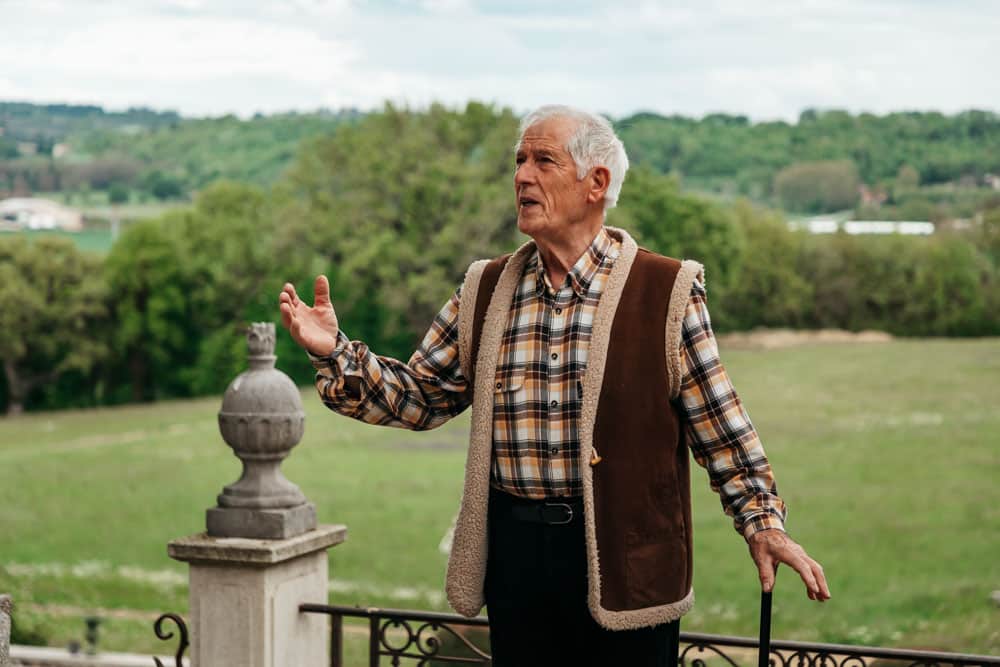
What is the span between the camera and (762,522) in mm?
2451

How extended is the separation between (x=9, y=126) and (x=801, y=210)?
36.8 metres

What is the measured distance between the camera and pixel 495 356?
253 centimetres

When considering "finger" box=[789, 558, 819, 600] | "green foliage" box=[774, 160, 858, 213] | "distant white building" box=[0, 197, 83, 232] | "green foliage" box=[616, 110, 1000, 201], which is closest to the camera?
"finger" box=[789, 558, 819, 600]

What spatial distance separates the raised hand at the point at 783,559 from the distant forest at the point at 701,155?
55472 mm

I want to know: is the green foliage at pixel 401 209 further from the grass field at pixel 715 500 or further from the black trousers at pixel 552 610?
the black trousers at pixel 552 610

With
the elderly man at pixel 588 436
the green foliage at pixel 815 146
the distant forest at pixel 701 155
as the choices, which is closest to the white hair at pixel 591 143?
the elderly man at pixel 588 436

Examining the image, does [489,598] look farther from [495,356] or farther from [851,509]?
[851,509]

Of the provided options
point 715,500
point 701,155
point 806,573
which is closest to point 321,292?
point 806,573

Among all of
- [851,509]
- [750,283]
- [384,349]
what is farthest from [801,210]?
[851,509]

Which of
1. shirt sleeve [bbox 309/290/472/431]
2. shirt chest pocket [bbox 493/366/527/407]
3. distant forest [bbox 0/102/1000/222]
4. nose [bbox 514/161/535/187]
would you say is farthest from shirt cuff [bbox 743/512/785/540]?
distant forest [bbox 0/102/1000/222]

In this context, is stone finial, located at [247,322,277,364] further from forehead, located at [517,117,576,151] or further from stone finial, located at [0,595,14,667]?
forehead, located at [517,117,576,151]

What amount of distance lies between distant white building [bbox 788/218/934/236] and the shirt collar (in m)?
51.0

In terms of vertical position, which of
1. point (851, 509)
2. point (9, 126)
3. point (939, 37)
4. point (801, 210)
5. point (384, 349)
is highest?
point (939, 37)

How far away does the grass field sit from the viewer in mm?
21156
